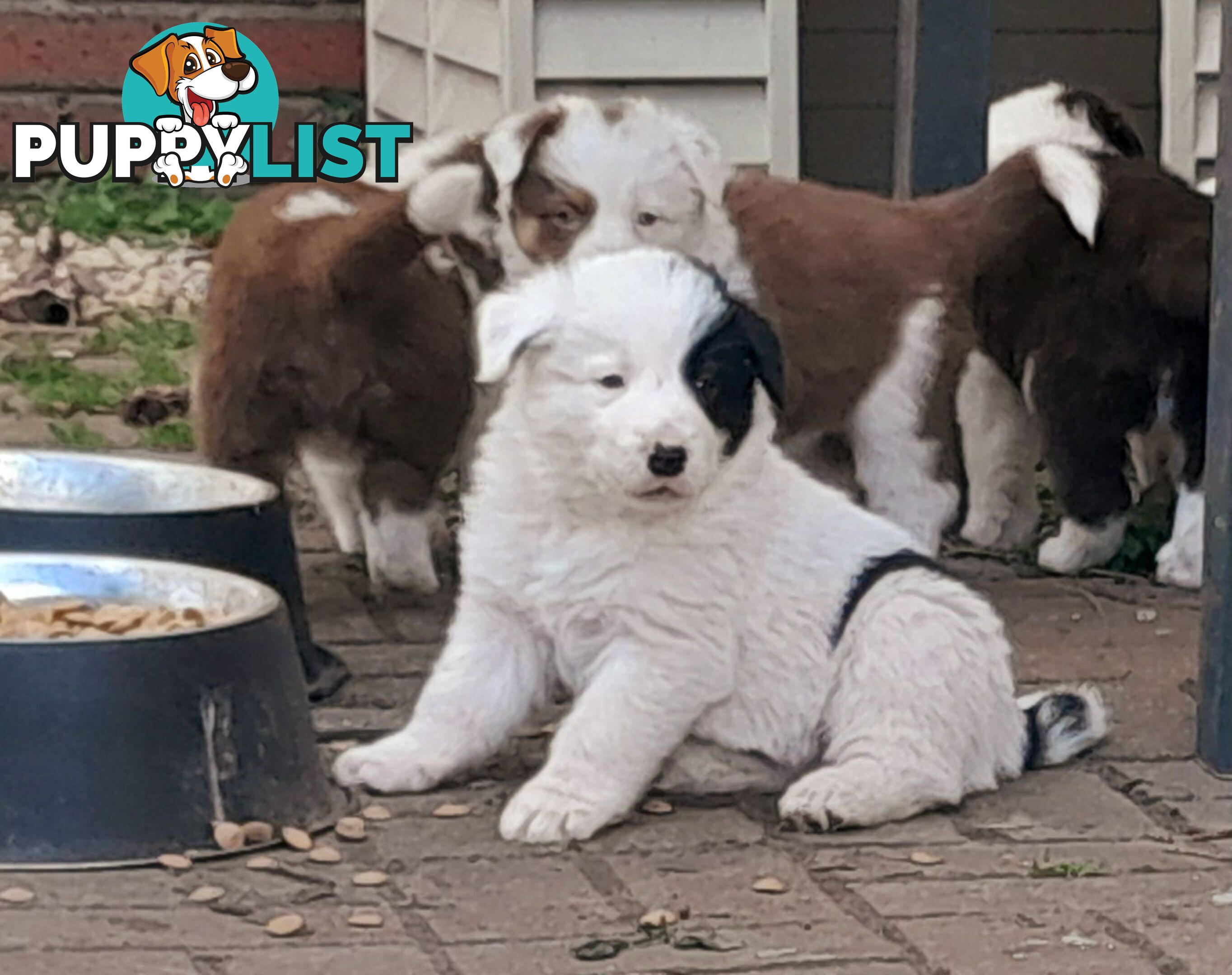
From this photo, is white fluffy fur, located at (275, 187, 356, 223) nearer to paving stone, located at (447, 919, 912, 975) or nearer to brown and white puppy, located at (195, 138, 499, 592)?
brown and white puppy, located at (195, 138, 499, 592)

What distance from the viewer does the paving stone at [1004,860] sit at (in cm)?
363

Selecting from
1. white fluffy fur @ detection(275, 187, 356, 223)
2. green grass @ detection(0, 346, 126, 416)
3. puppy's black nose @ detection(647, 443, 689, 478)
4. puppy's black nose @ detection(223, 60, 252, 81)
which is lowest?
green grass @ detection(0, 346, 126, 416)

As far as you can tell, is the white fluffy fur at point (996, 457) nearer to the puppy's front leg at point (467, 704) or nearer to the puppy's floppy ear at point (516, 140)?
the puppy's floppy ear at point (516, 140)

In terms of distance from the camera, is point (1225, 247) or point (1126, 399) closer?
point (1225, 247)

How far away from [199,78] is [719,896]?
6.76 metres

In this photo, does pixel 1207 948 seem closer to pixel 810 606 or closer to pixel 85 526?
pixel 810 606

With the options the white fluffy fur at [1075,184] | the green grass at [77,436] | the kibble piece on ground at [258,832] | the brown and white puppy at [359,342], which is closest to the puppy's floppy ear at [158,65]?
the green grass at [77,436]

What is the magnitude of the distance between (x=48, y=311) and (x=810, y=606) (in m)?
5.09

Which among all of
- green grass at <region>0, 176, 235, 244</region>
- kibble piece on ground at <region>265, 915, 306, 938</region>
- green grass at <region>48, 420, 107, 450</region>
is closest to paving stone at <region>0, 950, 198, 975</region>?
kibble piece on ground at <region>265, 915, 306, 938</region>

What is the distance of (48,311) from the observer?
850 cm

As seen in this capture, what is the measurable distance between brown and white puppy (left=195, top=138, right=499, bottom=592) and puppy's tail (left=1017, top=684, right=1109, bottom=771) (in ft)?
5.08

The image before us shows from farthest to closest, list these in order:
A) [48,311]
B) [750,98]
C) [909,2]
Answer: [48,311], [750,98], [909,2]

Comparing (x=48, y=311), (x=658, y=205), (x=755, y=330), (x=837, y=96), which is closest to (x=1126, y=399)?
(x=658, y=205)

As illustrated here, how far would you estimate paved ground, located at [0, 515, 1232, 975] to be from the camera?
325 cm
